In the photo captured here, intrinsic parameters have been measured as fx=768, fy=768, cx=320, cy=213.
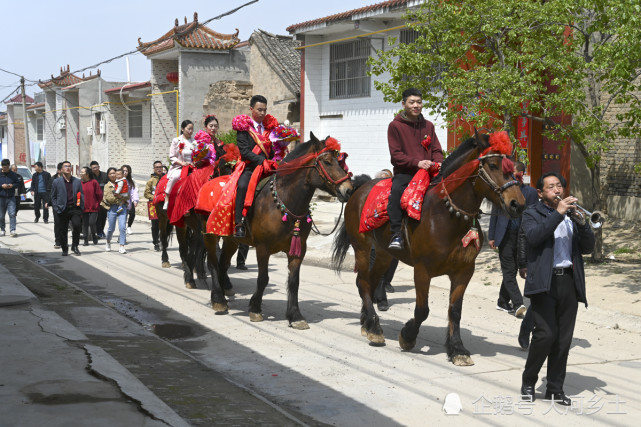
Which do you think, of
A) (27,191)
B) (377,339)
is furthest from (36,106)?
(377,339)

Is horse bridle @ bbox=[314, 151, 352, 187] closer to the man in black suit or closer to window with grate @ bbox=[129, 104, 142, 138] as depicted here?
the man in black suit

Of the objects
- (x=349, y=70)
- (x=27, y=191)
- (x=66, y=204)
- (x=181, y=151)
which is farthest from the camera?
(x=27, y=191)

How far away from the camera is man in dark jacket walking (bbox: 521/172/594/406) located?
6.18 m

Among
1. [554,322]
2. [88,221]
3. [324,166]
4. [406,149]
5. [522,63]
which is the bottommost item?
[88,221]

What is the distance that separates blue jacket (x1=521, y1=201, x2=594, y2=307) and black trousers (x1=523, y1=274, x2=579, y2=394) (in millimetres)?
92

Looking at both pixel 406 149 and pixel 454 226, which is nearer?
pixel 454 226

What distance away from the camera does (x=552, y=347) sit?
6.36m

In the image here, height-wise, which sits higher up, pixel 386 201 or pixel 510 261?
pixel 386 201

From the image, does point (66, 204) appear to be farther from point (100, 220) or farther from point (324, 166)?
point (324, 166)

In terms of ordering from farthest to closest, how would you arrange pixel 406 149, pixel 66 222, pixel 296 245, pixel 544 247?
1. pixel 66 222
2. pixel 296 245
3. pixel 406 149
4. pixel 544 247

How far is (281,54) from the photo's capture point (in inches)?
1216

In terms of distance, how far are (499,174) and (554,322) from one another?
1.71m

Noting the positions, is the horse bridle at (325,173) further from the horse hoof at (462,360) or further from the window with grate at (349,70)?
the window with grate at (349,70)

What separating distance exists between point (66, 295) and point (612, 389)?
8.11 m
